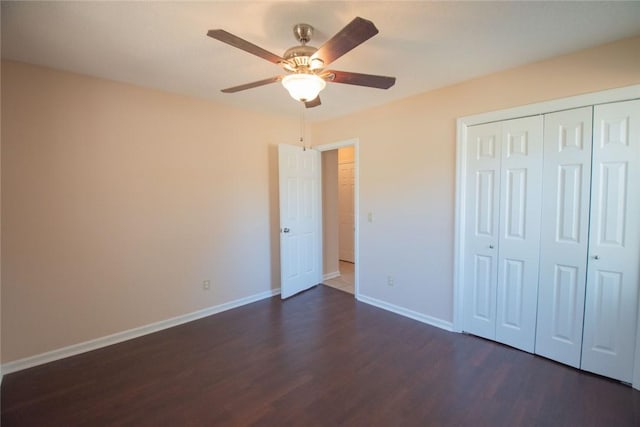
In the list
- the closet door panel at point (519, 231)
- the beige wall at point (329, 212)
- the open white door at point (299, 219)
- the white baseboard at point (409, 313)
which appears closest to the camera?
the closet door panel at point (519, 231)

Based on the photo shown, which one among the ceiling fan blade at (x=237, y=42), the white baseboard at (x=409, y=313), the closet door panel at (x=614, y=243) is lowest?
the white baseboard at (x=409, y=313)

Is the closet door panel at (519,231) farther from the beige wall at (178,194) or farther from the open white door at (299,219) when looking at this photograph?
the open white door at (299,219)

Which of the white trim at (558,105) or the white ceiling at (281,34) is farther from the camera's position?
the white trim at (558,105)

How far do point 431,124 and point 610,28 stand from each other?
4.58 ft

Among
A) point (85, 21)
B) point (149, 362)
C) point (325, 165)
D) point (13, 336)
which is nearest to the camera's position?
point (85, 21)

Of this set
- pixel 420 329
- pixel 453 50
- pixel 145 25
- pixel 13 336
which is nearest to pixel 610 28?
pixel 453 50

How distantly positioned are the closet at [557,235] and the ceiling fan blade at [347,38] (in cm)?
181

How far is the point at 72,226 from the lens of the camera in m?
2.54

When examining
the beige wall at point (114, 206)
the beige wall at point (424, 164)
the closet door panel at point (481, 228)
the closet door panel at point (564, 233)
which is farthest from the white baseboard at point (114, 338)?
the closet door panel at point (564, 233)

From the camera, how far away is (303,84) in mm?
1730

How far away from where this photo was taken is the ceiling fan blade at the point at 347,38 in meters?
1.31

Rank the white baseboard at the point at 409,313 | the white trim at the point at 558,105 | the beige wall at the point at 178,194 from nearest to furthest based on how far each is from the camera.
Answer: the white trim at the point at 558,105, the beige wall at the point at 178,194, the white baseboard at the point at 409,313

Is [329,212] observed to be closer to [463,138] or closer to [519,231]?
[463,138]

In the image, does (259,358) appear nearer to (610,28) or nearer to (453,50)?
(453,50)
